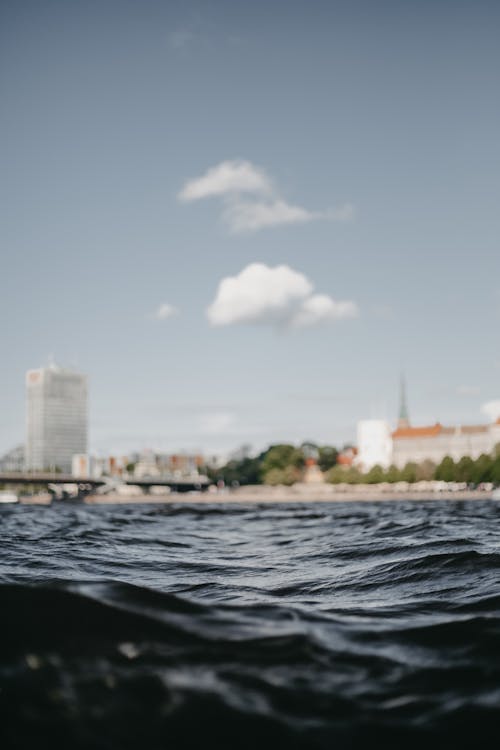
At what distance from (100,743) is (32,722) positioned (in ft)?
1.32

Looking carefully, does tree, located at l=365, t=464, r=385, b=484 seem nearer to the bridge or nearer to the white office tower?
the white office tower

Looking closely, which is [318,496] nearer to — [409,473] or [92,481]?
[409,473]

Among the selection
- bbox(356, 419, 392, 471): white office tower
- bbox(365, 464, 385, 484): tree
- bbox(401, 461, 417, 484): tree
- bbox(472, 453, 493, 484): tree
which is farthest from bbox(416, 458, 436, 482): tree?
bbox(356, 419, 392, 471): white office tower

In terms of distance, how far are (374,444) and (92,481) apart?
67.4 m

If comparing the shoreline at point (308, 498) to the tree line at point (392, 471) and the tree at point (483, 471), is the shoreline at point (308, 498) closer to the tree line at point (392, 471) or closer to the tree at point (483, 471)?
the tree at point (483, 471)

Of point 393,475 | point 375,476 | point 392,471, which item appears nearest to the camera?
point 393,475

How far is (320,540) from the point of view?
19.1 m

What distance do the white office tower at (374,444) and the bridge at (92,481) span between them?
38.0 meters

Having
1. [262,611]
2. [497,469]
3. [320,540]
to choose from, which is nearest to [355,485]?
[497,469]

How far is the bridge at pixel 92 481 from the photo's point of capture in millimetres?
133500

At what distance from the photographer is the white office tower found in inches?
7032

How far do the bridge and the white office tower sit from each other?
125 feet

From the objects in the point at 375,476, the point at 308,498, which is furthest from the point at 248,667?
the point at 375,476

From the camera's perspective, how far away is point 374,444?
587 ft
